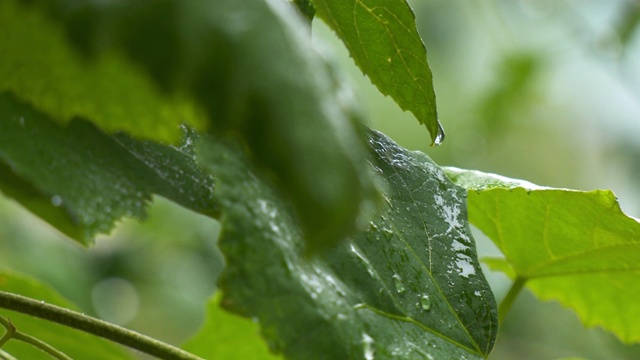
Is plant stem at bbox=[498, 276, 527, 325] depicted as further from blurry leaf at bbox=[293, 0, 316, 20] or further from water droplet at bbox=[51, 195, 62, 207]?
water droplet at bbox=[51, 195, 62, 207]

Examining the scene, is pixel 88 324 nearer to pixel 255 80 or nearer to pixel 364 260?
pixel 364 260

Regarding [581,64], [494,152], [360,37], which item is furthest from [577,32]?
[360,37]

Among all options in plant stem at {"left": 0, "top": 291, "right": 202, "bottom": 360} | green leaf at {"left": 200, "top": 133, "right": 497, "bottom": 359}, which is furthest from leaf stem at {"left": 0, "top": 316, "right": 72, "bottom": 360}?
green leaf at {"left": 200, "top": 133, "right": 497, "bottom": 359}

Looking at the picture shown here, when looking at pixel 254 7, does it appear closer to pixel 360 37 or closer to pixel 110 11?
pixel 110 11

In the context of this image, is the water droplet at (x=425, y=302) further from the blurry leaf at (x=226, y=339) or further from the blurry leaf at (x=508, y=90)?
the blurry leaf at (x=508, y=90)

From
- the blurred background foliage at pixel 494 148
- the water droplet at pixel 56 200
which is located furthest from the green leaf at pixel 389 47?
the blurred background foliage at pixel 494 148
